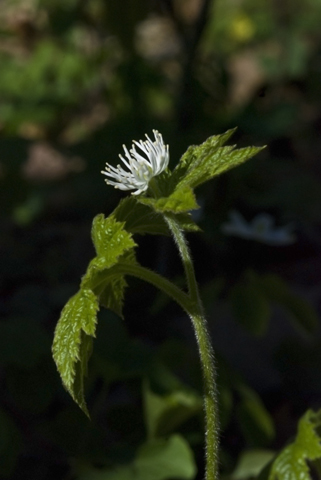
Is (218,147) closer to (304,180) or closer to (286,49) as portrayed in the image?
(304,180)

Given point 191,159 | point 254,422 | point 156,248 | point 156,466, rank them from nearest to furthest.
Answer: point 191,159, point 156,466, point 254,422, point 156,248

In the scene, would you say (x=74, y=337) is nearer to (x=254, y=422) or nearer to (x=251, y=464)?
(x=251, y=464)

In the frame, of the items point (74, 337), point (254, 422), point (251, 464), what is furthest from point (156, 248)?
point (74, 337)

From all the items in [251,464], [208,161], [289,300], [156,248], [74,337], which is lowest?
[251,464]

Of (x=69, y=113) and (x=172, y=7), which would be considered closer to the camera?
(x=172, y=7)

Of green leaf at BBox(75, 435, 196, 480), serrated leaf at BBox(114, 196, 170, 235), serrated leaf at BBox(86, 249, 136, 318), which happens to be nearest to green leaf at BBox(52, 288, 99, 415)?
serrated leaf at BBox(86, 249, 136, 318)

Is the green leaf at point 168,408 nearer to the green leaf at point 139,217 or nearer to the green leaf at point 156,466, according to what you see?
the green leaf at point 156,466

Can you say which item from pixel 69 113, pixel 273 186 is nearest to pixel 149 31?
pixel 69 113

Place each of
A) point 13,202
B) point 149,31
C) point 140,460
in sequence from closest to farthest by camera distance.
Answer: point 140,460, point 13,202, point 149,31
